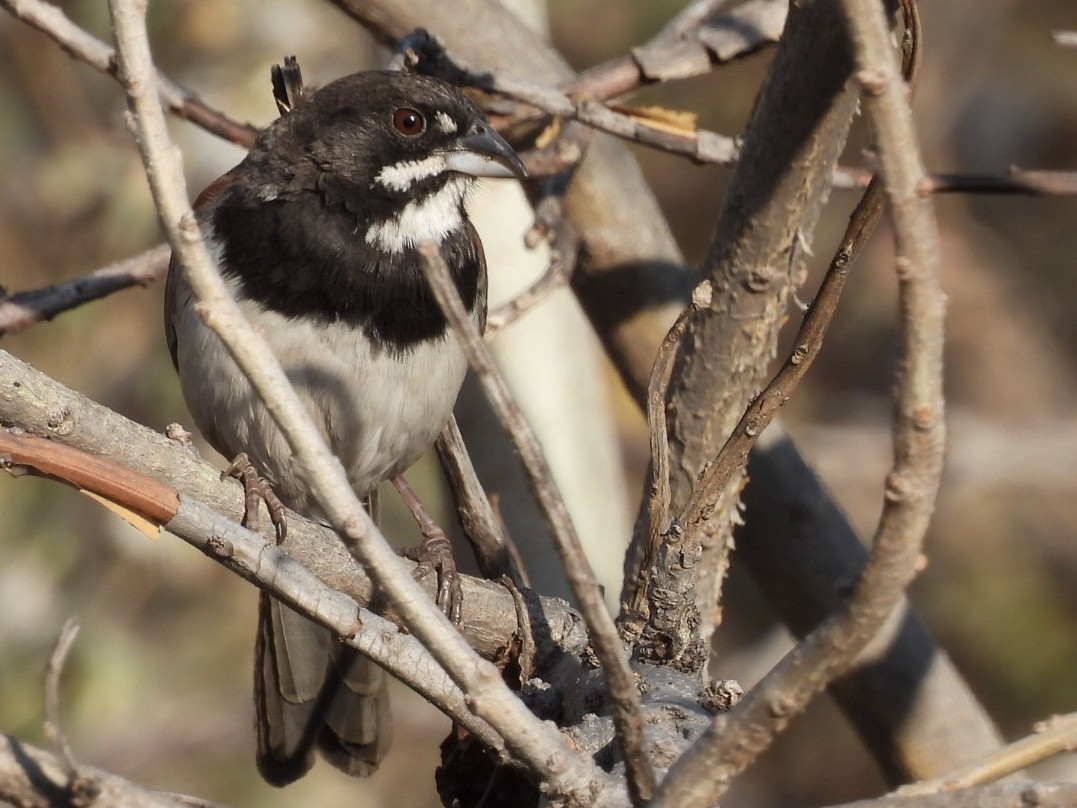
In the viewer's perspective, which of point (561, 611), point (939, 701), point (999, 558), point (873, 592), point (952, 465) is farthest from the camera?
point (999, 558)

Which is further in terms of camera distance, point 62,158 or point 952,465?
point 952,465

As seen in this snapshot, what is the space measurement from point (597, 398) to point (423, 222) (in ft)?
5.04

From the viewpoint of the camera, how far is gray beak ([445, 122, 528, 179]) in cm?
362

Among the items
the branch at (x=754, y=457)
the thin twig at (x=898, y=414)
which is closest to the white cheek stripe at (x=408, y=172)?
the branch at (x=754, y=457)

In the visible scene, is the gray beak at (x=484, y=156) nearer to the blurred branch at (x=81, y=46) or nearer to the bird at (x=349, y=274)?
the bird at (x=349, y=274)

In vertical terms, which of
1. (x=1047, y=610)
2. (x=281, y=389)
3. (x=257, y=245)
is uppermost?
(x=1047, y=610)

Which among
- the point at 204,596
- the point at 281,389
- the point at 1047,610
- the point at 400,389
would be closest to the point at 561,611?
the point at 400,389

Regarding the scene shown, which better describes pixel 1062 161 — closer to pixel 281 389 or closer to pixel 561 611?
pixel 561 611

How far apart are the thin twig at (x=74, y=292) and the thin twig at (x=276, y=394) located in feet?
5.97

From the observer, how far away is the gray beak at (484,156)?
362 cm

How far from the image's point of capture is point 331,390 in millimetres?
3576

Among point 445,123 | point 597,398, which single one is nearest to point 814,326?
point 445,123

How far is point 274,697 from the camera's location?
13.2 ft

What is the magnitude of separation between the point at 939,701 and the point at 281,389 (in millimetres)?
2591
